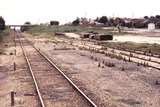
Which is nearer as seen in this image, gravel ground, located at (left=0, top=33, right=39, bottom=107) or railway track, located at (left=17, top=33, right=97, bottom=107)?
railway track, located at (left=17, top=33, right=97, bottom=107)

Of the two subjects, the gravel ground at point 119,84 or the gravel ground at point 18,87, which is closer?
the gravel ground at point 119,84

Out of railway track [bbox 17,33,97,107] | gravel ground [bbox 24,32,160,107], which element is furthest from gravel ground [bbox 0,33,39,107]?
gravel ground [bbox 24,32,160,107]

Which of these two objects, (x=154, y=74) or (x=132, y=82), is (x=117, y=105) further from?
(x=154, y=74)

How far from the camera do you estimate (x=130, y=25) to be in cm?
11038

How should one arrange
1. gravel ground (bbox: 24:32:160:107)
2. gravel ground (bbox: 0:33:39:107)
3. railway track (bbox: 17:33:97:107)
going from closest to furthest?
railway track (bbox: 17:33:97:107)
gravel ground (bbox: 24:32:160:107)
gravel ground (bbox: 0:33:39:107)

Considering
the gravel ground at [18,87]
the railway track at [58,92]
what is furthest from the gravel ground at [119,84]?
the gravel ground at [18,87]

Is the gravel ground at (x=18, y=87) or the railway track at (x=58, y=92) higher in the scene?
the railway track at (x=58, y=92)

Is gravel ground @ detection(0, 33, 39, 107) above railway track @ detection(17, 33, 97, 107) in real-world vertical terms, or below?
below

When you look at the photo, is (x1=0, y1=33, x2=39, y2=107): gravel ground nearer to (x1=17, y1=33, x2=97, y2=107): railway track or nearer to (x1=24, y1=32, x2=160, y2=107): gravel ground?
(x1=17, y1=33, x2=97, y2=107): railway track

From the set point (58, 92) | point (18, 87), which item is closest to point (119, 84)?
point (58, 92)

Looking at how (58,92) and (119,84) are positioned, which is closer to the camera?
(58,92)

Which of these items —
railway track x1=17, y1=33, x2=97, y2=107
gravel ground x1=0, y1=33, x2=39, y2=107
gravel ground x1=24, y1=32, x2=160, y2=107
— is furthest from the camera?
gravel ground x1=0, y1=33, x2=39, y2=107

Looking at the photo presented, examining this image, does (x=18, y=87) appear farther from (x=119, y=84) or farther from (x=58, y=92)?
(x=119, y=84)

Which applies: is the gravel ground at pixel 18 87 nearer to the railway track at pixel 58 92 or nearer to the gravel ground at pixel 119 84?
the railway track at pixel 58 92
